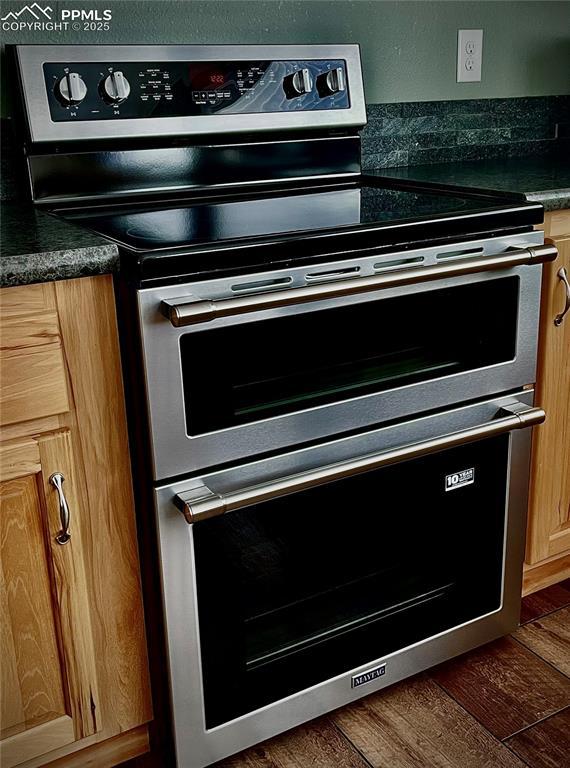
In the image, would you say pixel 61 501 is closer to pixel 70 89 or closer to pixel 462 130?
pixel 70 89

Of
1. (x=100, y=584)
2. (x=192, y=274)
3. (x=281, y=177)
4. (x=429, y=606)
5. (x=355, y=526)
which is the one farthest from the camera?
(x=281, y=177)

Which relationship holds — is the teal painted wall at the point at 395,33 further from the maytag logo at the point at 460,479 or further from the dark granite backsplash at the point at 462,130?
the maytag logo at the point at 460,479

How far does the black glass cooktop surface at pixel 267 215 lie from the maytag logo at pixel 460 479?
45 cm

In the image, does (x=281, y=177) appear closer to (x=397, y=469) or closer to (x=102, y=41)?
(x=102, y=41)

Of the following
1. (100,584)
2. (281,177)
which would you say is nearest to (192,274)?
(100,584)

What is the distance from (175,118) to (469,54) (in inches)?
34.7

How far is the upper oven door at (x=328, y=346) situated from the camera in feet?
3.60

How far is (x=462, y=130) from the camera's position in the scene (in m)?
2.06

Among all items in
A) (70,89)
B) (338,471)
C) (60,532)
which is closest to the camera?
(60,532)

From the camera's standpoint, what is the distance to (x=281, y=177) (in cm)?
173

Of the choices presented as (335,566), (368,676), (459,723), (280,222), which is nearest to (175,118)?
(280,222)

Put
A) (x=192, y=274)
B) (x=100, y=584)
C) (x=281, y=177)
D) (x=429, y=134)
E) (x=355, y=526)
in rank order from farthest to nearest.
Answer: (x=429, y=134)
(x=281, y=177)
(x=355, y=526)
(x=100, y=584)
(x=192, y=274)

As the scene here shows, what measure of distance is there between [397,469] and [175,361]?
1.48 feet

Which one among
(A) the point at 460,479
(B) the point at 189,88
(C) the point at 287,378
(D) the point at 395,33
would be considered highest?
(D) the point at 395,33
